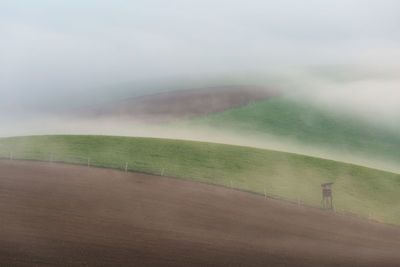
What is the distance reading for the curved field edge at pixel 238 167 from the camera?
58.8 feet

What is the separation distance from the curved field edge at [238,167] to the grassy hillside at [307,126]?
3.00 meters

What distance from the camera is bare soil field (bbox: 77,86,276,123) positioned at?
25.4 metres

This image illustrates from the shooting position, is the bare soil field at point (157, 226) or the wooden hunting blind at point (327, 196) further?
the wooden hunting blind at point (327, 196)

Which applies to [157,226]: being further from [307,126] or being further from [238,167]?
[307,126]

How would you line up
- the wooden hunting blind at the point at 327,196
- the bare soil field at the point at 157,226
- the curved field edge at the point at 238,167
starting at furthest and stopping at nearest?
the curved field edge at the point at 238,167
the wooden hunting blind at the point at 327,196
the bare soil field at the point at 157,226

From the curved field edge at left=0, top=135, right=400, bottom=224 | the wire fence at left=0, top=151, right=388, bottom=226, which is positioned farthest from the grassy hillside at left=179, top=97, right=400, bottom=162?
the wire fence at left=0, top=151, right=388, bottom=226

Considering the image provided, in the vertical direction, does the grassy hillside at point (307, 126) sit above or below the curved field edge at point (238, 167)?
above

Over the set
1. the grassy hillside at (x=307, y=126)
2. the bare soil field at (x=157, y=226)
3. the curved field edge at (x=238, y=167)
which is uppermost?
the grassy hillside at (x=307, y=126)

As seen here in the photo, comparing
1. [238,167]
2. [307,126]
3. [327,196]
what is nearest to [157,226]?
[238,167]

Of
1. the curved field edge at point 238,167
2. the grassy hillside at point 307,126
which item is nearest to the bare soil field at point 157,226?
the curved field edge at point 238,167

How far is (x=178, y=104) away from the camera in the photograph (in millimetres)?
29453

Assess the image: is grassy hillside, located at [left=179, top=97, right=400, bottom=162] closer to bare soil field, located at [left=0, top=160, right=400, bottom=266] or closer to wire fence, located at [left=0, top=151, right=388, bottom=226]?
wire fence, located at [left=0, top=151, right=388, bottom=226]

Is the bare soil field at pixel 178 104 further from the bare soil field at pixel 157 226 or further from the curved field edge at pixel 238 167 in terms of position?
the bare soil field at pixel 157 226

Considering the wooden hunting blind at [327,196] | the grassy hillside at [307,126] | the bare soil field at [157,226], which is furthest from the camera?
the grassy hillside at [307,126]
